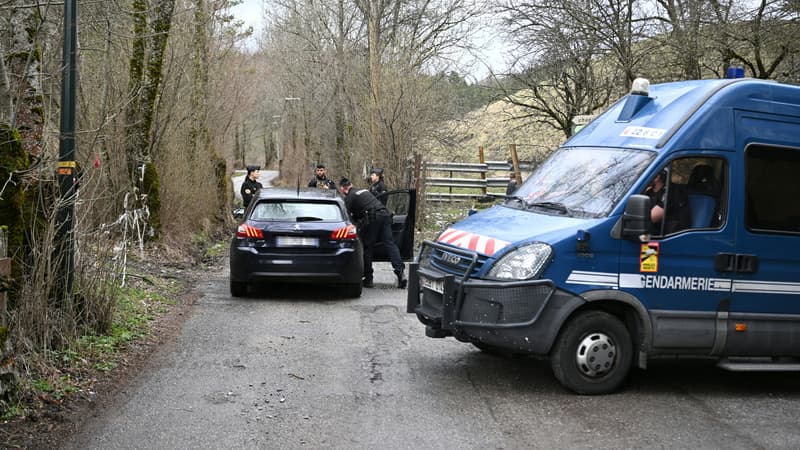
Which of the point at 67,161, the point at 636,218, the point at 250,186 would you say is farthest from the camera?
the point at 250,186

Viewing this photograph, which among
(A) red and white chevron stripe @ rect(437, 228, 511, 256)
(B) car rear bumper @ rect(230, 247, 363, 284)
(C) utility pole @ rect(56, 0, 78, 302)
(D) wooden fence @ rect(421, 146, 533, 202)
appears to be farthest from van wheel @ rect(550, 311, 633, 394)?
(D) wooden fence @ rect(421, 146, 533, 202)

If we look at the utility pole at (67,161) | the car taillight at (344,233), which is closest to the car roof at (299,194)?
A: the car taillight at (344,233)

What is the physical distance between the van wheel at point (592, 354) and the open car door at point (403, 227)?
21.3 feet

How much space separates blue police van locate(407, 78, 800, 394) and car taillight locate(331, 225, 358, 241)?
421 centimetres

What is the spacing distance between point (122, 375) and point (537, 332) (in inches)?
144

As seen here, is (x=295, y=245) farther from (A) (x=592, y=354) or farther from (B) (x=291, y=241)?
(A) (x=592, y=354)

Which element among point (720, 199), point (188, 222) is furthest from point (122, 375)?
point (188, 222)

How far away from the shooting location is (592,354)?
7363 mm

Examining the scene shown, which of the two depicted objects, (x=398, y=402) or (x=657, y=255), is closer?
(x=398, y=402)

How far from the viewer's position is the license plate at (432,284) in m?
7.89

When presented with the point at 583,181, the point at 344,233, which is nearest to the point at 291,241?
the point at 344,233

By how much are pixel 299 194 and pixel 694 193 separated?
21.1 ft

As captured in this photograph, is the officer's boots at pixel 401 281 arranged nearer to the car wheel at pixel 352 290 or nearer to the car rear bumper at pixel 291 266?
the car wheel at pixel 352 290

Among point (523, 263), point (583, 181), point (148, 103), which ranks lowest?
point (523, 263)
